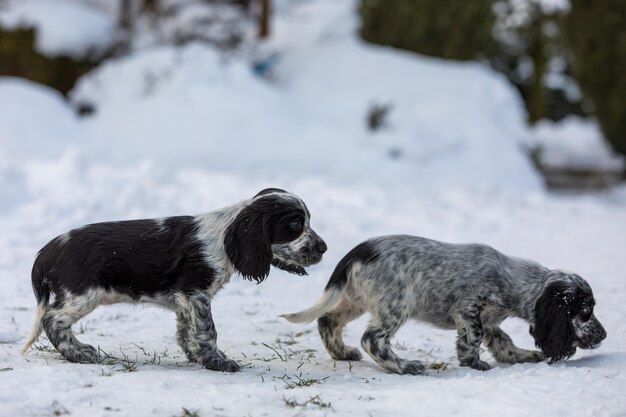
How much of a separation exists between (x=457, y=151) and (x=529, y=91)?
1281 centimetres

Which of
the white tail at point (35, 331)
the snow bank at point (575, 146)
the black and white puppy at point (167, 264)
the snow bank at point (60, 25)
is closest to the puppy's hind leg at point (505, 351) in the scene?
the black and white puppy at point (167, 264)

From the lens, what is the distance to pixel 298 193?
12383mm

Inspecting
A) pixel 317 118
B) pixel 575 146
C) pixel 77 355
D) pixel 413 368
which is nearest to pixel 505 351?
pixel 413 368

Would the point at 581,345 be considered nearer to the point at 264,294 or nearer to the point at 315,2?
the point at 264,294

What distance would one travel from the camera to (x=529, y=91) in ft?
91.9

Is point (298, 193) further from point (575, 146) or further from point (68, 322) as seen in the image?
point (575, 146)

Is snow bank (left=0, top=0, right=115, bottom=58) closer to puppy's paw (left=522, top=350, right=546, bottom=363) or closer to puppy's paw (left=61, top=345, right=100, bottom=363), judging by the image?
puppy's paw (left=61, top=345, right=100, bottom=363)

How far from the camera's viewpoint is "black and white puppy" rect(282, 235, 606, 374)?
18.1 ft

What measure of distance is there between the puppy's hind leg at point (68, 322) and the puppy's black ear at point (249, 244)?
0.82 meters

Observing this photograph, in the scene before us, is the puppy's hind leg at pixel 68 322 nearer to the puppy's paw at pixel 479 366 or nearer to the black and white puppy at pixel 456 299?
the black and white puppy at pixel 456 299

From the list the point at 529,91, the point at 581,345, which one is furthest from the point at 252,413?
the point at 529,91

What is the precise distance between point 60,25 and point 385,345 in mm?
14399

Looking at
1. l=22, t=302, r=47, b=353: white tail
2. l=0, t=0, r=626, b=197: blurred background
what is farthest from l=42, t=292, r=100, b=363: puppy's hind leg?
l=0, t=0, r=626, b=197: blurred background

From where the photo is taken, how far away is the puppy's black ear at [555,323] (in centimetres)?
561
